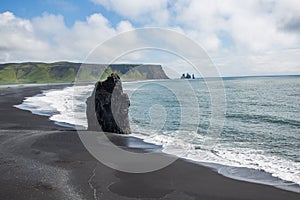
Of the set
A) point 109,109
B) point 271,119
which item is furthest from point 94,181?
point 271,119

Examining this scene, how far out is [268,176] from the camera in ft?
51.5

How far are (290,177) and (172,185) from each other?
697 cm

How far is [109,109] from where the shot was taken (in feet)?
93.8

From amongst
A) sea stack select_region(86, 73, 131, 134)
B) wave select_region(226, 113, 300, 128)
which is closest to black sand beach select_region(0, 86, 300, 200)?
sea stack select_region(86, 73, 131, 134)

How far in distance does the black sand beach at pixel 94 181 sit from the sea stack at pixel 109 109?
7.44 meters

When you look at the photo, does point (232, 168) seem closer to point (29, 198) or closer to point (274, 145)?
point (274, 145)

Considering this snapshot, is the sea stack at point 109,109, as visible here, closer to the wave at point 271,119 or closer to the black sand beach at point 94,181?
the black sand beach at point 94,181

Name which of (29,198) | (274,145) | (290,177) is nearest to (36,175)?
(29,198)

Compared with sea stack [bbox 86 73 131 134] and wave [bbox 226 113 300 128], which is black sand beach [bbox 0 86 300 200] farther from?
wave [bbox 226 113 300 128]

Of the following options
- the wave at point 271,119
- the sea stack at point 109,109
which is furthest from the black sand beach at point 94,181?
the wave at point 271,119

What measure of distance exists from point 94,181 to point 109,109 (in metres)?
14.7

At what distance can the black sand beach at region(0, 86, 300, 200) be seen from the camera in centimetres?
1274

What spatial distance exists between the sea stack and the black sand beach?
24.4 ft

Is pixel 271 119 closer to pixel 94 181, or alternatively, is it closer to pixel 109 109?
pixel 109 109
